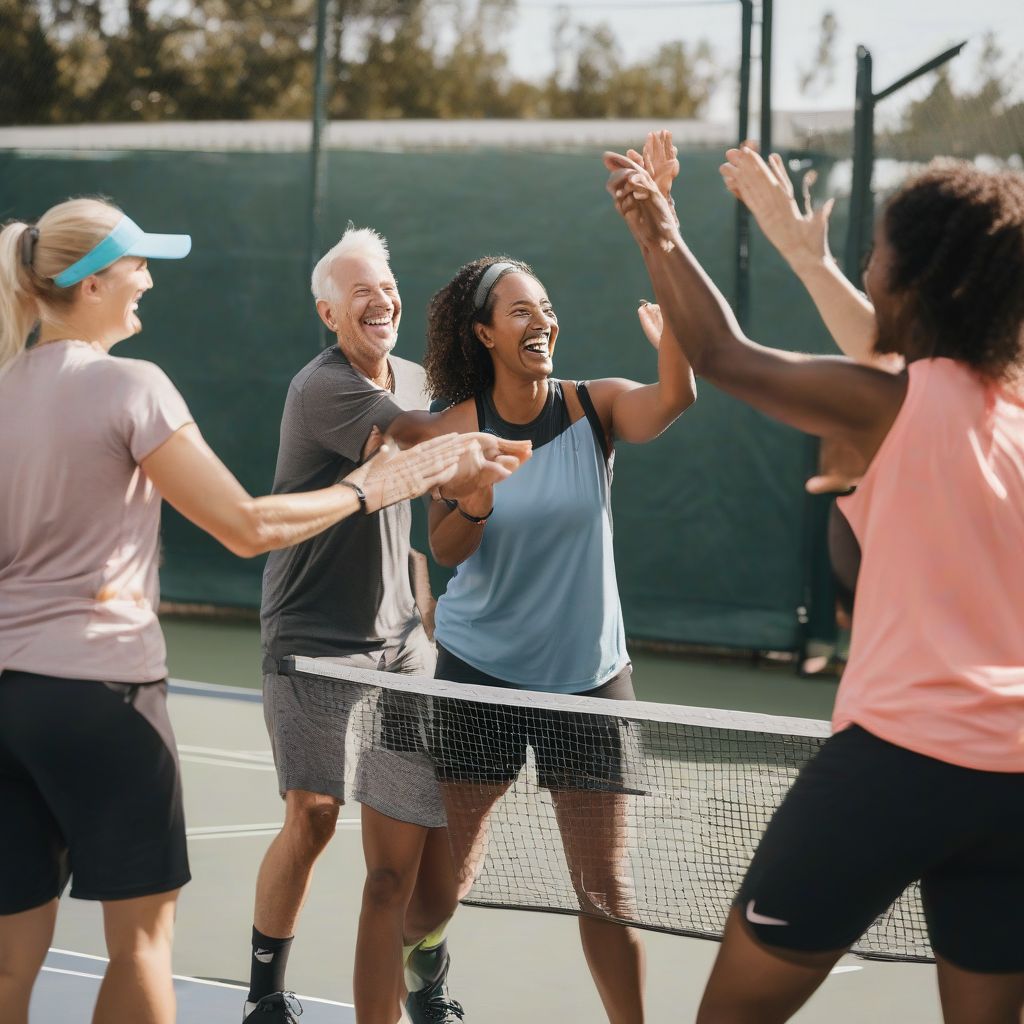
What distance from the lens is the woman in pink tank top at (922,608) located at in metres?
2.28

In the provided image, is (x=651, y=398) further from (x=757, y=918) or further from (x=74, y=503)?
(x=757, y=918)

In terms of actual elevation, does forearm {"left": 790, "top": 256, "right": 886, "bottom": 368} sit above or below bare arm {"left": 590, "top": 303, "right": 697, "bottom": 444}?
above

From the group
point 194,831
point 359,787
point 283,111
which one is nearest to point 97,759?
point 359,787

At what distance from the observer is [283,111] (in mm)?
18250

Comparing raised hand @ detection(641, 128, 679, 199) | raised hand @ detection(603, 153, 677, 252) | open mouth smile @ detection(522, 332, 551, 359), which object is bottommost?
open mouth smile @ detection(522, 332, 551, 359)

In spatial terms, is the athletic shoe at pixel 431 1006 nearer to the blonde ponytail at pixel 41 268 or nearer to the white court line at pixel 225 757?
the blonde ponytail at pixel 41 268

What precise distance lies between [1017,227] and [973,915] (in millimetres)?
999

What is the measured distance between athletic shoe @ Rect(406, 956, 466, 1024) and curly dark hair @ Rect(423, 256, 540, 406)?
1381mm

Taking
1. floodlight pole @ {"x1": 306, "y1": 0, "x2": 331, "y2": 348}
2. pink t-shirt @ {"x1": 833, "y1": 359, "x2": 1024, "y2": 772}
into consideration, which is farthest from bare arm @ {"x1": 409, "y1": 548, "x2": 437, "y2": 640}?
floodlight pole @ {"x1": 306, "y1": 0, "x2": 331, "y2": 348}

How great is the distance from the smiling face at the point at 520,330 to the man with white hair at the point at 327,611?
0.27 m

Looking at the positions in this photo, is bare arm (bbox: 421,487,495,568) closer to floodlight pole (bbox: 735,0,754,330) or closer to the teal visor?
the teal visor

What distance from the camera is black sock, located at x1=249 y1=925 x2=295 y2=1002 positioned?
3.82m

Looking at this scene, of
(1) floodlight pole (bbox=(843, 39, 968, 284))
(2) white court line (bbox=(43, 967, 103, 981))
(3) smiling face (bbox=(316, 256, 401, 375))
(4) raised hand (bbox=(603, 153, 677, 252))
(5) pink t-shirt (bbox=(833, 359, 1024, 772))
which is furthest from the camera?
(1) floodlight pole (bbox=(843, 39, 968, 284))

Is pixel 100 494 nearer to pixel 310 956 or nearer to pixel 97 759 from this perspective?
pixel 97 759
